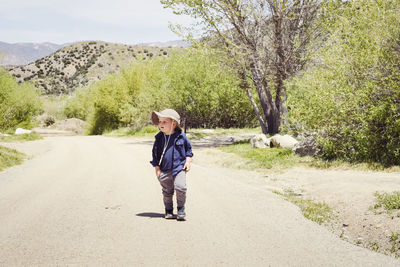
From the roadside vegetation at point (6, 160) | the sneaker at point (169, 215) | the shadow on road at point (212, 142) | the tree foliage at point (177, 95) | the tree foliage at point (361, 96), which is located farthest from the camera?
the tree foliage at point (177, 95)

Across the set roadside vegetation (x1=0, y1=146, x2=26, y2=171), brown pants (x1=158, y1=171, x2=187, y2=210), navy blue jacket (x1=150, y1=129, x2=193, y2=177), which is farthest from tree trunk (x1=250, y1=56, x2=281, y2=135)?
brown pants (x1=158, y1=171, x2=187, y2=210)

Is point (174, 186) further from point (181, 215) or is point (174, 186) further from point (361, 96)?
point (361, 96)

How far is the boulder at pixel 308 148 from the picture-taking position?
11.9m

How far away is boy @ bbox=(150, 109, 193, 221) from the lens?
5520 millimetres

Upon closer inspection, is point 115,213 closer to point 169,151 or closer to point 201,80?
point 169,151

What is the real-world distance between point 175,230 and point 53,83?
13259 centimetres

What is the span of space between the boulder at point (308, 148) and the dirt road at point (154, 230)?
437cm

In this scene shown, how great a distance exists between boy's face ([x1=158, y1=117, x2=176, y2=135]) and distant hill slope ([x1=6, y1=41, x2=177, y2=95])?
115906 mm

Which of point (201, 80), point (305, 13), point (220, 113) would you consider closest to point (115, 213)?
point (305, 13)

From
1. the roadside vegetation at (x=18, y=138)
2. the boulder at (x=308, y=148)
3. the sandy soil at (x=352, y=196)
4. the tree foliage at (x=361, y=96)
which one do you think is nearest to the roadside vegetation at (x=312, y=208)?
the sandy soil at (x=352, y=196)

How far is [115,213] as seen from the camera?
5902 millimetres

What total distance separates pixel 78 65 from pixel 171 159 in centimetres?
14377

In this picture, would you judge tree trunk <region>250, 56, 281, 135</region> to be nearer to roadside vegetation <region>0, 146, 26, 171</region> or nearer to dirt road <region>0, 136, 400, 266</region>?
dirt road <region>0, 136, 400, 266</region>

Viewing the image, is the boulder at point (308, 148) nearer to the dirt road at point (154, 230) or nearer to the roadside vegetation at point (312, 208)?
the dirt road at point (154, 230)
